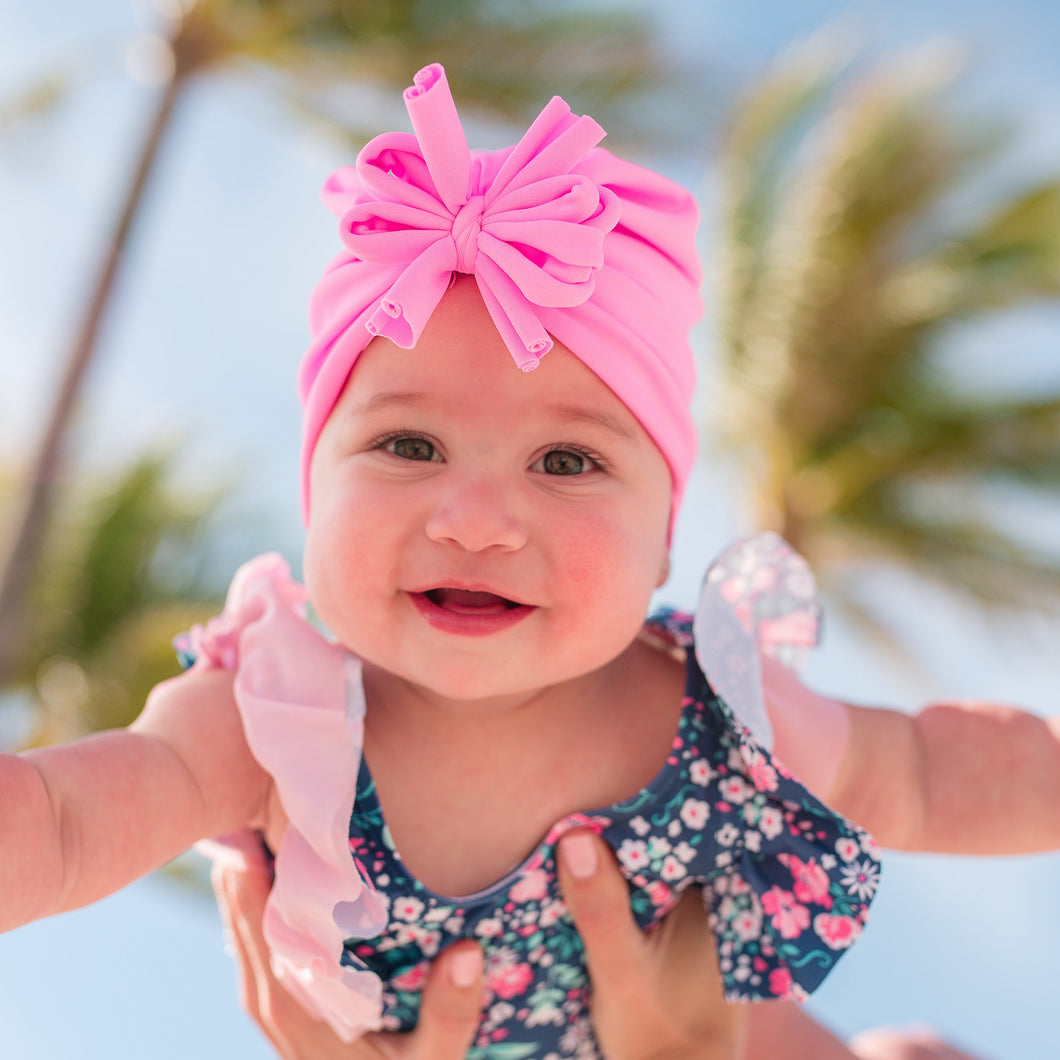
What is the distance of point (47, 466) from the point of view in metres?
8.56

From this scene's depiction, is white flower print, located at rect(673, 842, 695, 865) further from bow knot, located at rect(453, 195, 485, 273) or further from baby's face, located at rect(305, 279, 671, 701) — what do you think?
bow knot, located at rect(453, 195, 485, 273)

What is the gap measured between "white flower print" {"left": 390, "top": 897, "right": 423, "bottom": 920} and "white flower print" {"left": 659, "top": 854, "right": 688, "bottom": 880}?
17.5 inches

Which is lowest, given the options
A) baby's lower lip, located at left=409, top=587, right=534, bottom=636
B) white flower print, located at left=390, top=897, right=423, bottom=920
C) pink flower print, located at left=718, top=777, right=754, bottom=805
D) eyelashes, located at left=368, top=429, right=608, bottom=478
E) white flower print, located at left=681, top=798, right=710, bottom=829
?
white flower print, located at left=390, top=897, right=423, bottom=920

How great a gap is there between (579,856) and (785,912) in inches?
15.7

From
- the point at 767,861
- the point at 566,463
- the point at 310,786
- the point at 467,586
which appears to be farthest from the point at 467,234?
the point at 767,861

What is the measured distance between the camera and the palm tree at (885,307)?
27.9 ft

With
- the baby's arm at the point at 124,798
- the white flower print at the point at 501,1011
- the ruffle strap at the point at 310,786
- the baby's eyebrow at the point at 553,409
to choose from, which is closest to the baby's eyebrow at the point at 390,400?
the baby's eyebrow at the point at 553,409

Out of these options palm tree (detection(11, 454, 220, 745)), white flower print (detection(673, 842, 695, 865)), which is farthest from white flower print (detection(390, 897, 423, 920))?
palm tree (detection(11, 454, 220, 745))

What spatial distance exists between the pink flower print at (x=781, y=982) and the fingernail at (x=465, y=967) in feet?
1.76

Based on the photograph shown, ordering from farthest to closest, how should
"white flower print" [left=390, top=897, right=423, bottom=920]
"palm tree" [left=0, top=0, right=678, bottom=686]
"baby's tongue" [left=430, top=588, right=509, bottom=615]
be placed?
"palm tree" [left=0, top=0, right=678, bottom=686] → "white flower print" [left=390, top=897, right=423, bottom=920] → "baby's tongue" [left=430, top=588, right=509, bottom=615]

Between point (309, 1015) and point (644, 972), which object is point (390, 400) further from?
point (309, 1015)

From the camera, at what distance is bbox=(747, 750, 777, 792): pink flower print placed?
5.76ft

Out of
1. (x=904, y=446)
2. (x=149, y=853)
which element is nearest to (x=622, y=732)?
(x=149, y=853)

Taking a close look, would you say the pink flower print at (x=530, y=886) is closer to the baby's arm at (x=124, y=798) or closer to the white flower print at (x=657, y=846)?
the white flower print at (x=657, y=846)
